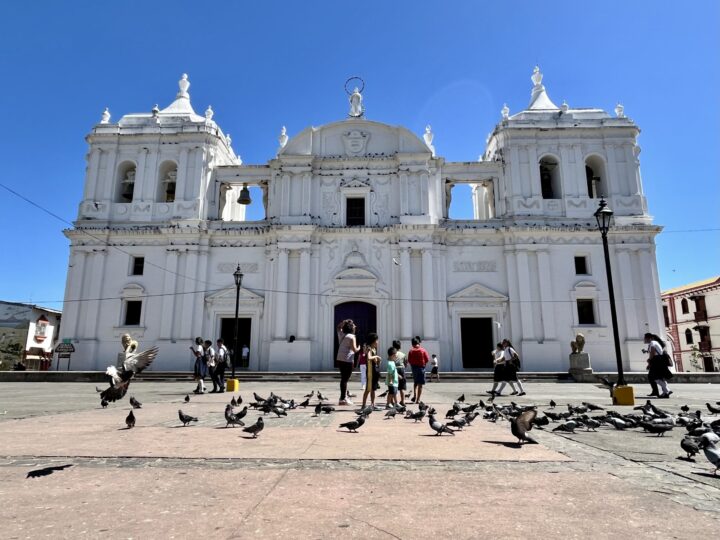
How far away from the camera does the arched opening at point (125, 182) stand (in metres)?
25.7

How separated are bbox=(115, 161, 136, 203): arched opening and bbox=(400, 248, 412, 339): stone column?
15531 millimetres

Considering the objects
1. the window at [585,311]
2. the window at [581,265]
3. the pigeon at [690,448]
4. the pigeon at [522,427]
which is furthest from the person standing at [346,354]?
the window at [581,265]

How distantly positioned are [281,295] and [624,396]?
1654 centimetres

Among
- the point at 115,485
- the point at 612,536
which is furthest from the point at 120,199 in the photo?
the point at 612,536

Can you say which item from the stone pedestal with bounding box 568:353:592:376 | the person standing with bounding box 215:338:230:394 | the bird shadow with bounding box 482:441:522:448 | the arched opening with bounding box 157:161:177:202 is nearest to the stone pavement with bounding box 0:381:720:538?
the bird shadow with bounding box 482:441:522:448

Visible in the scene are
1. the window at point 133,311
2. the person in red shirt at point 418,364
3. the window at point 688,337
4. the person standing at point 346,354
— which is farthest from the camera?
the window at point 688,337

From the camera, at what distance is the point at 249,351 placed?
76.7ft

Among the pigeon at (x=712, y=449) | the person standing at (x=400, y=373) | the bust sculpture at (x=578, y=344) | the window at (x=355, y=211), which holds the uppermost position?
the window at (x=355, y=211)

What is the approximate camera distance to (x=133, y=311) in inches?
952

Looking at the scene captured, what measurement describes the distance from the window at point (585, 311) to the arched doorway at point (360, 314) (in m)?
10.5

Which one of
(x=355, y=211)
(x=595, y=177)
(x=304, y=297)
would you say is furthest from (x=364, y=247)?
(x=595, y=177)

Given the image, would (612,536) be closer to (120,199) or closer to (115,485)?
(115,485)

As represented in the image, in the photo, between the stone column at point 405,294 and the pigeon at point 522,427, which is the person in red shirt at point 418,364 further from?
the stone column at point 405,294

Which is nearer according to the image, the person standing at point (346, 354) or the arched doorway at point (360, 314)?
the person standing at point (346, 354)
